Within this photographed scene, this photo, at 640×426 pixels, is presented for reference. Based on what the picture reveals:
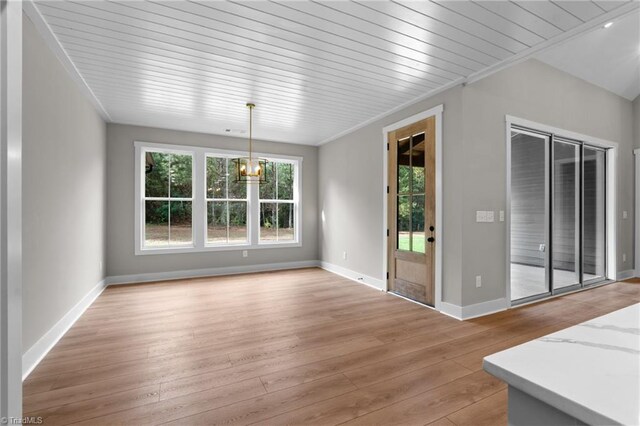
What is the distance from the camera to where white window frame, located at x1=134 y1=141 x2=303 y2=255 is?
512cm

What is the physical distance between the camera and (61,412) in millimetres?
1823

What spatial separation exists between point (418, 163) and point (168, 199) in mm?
4258

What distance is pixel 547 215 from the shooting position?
408 cm

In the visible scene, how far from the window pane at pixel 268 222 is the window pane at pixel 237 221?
337 millimetres

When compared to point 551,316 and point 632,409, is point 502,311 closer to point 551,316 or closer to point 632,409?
point 551,316

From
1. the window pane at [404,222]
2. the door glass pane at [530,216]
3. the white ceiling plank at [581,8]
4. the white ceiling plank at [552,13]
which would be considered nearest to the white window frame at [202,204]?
the window pane at [404,222]

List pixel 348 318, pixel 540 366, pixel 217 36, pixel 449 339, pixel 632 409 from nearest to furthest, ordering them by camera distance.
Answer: pixel 632 409, pixel 540 366, pixel 217 36, pixel 449 339, pixel 348 318

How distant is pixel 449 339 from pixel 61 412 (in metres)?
2.96

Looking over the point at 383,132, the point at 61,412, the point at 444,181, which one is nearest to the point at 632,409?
the point at 61,412

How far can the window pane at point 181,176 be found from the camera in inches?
216

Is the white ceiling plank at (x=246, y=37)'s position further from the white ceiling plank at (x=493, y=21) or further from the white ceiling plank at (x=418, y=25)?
the white ceiling plank at (x=493, y=21)

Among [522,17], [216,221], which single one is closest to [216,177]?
[216,221]

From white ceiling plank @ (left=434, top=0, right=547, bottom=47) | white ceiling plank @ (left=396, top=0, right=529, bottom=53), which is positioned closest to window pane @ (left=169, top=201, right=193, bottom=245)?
white ceiling plank @ (left=396, top=0, right=529, bottom=53)

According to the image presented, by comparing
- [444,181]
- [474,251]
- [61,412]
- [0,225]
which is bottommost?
[61,412]
